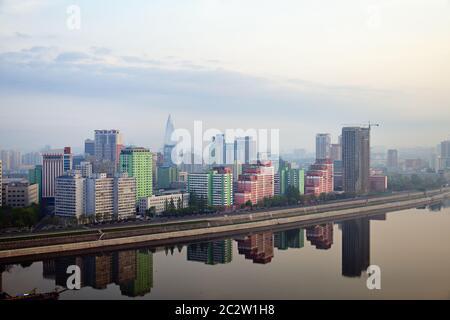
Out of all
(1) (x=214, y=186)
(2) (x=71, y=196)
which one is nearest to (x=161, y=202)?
(1) (x=214, y=186)

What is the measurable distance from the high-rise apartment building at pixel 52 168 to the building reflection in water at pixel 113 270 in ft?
15.2

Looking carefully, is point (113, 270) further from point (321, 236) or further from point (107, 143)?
point (107, 143)

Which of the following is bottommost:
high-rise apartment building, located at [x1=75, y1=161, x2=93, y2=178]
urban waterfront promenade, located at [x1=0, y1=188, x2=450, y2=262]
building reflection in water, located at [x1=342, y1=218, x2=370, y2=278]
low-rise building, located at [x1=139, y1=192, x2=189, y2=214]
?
building reflection in water, located at [x1=342, y1=218, x2=370, y2=278]

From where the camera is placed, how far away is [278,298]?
13.7ft

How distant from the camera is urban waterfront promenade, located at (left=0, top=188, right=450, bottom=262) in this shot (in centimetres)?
593

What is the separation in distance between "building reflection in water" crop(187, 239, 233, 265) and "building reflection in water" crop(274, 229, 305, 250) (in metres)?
0.62

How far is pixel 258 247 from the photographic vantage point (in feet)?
22.1

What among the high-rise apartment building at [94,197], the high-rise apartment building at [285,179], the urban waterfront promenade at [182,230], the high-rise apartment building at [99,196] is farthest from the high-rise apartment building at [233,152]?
the high-rise apartment building at [99,196]

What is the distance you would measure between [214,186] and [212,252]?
12.6 feet

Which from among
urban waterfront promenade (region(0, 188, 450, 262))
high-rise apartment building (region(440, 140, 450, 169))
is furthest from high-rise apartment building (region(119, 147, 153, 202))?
high-rise apartment building (region(440, 140, 450, 169))

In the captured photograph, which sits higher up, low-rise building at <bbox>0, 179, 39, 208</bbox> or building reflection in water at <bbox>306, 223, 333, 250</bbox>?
low-rise building at <bbox>0, 179, 39, 208</bbox>

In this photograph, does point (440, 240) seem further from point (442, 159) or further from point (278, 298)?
point (442, 159)

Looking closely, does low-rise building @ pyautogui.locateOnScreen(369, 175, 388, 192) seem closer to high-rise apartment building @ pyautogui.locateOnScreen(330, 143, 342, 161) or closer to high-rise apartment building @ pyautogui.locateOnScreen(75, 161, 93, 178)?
high-rise apartment building @ pyautogui.locateOnScreen(330, 143, 342, 161)
